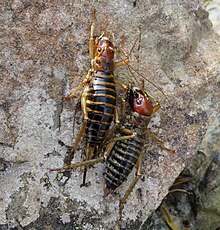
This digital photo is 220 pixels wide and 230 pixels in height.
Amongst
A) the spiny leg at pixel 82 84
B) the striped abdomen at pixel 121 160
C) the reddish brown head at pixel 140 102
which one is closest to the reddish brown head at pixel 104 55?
the spiny leg at pixel 82 84

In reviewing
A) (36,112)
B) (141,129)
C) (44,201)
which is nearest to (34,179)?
(44,201)

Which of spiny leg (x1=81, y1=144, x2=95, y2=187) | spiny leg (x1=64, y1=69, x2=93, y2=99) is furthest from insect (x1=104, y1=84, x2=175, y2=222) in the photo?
spiny leg (x1=64, y1=69, x2=93, y2=99)

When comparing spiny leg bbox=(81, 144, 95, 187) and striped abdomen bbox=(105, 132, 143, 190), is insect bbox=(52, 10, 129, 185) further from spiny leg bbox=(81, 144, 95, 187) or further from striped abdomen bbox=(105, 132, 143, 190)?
striped abdomen bbox=(105, 132, 143, 190)

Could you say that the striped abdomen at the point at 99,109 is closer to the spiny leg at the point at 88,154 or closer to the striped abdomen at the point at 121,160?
the spiny leg at the point at 88,154

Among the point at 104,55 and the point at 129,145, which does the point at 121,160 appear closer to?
the point at 129,145

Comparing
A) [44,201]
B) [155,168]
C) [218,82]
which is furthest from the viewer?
[218,82]

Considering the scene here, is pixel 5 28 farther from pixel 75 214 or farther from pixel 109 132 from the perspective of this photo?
pixel 75 214
